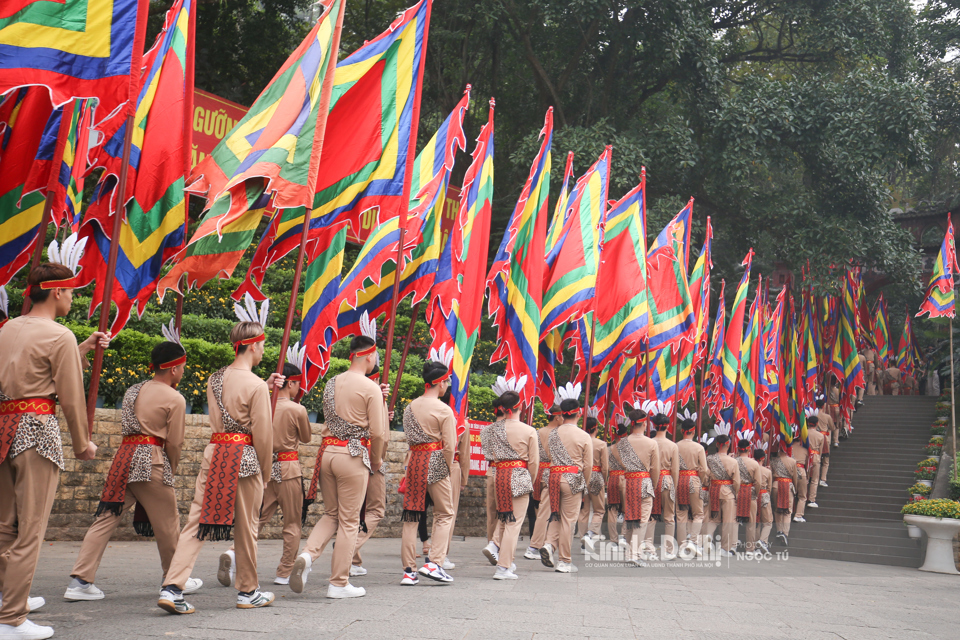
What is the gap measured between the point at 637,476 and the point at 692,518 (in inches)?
96.3

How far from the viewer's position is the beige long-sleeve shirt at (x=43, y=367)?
4285 mm

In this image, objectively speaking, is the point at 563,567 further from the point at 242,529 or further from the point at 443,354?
the point at 242,529

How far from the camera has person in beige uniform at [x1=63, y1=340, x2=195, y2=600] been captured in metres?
5.33

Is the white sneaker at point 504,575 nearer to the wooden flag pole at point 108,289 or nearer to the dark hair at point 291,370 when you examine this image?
the dark hair at point 291,370

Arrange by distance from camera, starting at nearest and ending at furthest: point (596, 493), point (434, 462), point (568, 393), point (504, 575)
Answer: point (434, 462), point (504, 575), point (568, 393), point (596, 493)

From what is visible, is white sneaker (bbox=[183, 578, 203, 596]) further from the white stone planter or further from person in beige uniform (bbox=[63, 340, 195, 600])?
the white stone planter

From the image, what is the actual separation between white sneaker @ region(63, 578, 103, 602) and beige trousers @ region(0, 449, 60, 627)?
0.86 m

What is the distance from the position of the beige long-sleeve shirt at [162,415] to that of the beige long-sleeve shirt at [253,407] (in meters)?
0.47

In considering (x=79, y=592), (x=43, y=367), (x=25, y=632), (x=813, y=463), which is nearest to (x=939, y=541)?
(x=813, y=463)

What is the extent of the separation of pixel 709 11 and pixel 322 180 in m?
15.9

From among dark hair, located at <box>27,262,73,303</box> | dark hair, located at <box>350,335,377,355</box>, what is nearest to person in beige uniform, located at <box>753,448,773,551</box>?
dark hair, located at <box>350,335,377,355</box>

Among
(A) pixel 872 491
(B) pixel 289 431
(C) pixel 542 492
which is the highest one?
(B) pixel 289 431

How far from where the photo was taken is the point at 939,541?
13469mm

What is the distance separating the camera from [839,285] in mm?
19172
